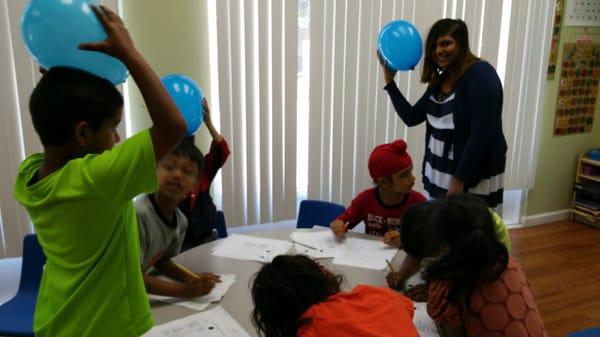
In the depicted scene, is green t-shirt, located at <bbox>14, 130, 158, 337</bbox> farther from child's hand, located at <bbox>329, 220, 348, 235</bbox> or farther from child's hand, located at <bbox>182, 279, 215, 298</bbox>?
child's hand, located at <bbox>329, 220, 348, 235</bbox>

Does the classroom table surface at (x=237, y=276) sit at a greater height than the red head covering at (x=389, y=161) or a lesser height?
lesser

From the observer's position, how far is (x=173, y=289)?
4.86 ft

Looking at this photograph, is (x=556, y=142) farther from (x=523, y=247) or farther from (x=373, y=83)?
(x=373, y=83)

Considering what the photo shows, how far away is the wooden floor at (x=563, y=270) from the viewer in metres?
2.77

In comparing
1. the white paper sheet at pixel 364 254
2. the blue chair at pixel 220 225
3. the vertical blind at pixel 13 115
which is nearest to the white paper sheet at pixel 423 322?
the white paper sheet at pixel 364 254

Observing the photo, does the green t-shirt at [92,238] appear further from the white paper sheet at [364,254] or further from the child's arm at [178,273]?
the white paper sheet at [364,254]

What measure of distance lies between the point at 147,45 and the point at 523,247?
317 cm

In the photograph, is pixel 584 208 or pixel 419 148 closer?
pixel 419 148

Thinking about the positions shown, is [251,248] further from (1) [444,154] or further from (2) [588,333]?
(2) [588,333]

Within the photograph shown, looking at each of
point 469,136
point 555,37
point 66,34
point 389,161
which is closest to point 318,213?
point 389,161

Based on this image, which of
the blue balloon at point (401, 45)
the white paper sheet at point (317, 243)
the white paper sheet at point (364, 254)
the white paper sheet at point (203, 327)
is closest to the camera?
the white paper sheet at point (203, 327)

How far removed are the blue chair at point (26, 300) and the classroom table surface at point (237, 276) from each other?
0.66m

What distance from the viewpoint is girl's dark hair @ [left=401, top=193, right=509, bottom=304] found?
1066 mm

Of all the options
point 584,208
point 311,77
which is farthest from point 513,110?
point 311,77
